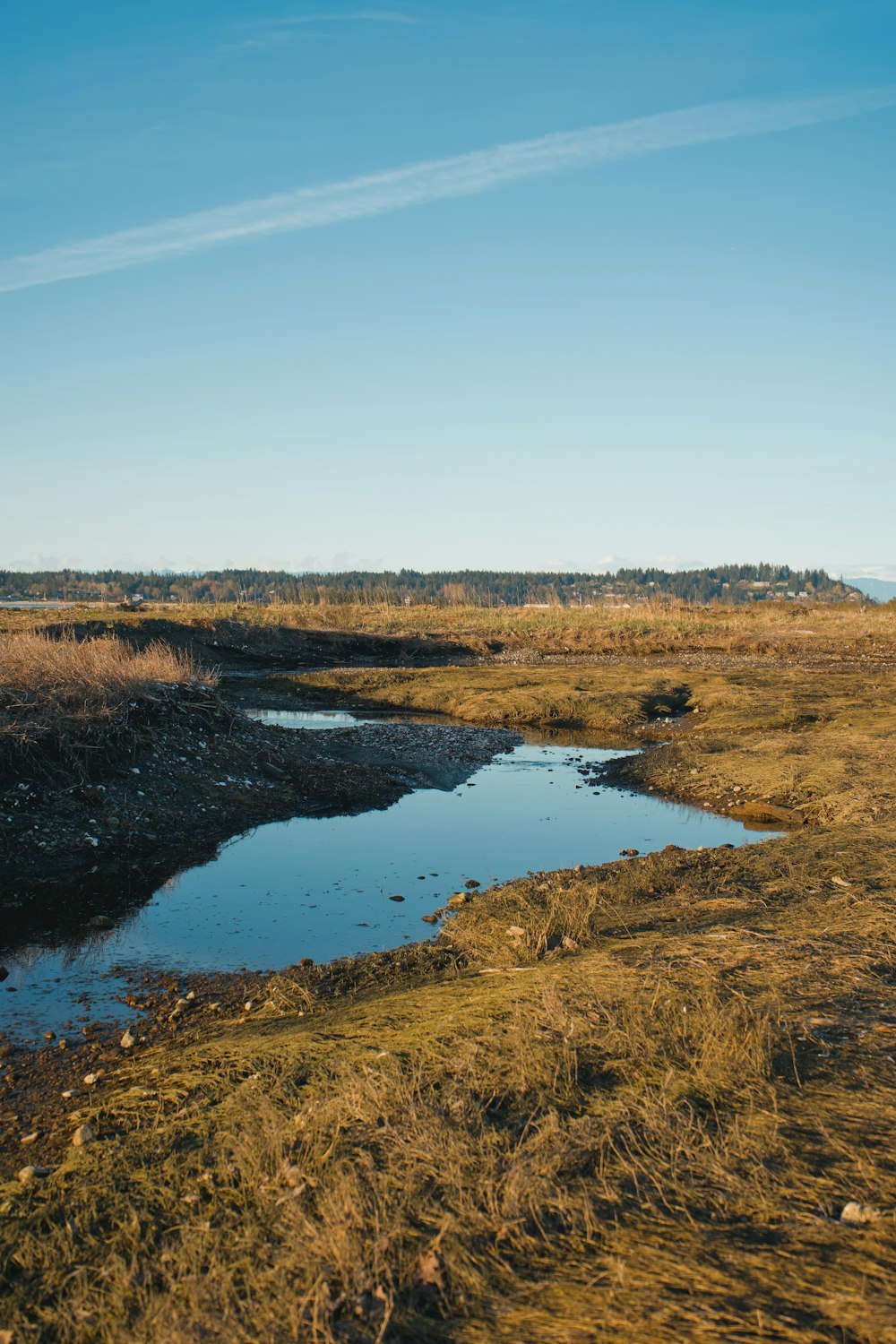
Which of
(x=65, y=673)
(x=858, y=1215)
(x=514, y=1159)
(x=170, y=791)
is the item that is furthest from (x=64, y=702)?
(x=858, y=1215)

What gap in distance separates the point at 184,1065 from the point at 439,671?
28954mm

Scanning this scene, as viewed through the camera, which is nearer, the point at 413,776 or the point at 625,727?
the point at 413,776

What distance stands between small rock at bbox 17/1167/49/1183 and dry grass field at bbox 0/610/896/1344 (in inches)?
3.9

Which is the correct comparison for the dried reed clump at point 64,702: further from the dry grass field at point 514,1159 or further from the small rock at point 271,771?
the dry grass field at point 514,1159

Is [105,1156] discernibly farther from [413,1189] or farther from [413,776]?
[413,776]

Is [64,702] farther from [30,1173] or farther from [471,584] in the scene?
[471,584]

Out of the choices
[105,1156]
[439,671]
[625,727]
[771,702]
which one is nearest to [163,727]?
[105,1156]

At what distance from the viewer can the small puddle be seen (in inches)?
318

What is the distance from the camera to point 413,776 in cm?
1712

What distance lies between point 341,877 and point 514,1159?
7.29m

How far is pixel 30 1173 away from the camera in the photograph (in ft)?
14.9

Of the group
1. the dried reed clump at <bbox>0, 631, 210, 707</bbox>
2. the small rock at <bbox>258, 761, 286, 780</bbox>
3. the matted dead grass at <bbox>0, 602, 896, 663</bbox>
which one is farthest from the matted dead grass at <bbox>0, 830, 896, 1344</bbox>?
the matted dead grass at <bbox>0, 602, 896, 663</bbox>

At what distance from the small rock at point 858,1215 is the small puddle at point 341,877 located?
5.54m

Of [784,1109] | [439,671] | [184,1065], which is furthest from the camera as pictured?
[439,671]
